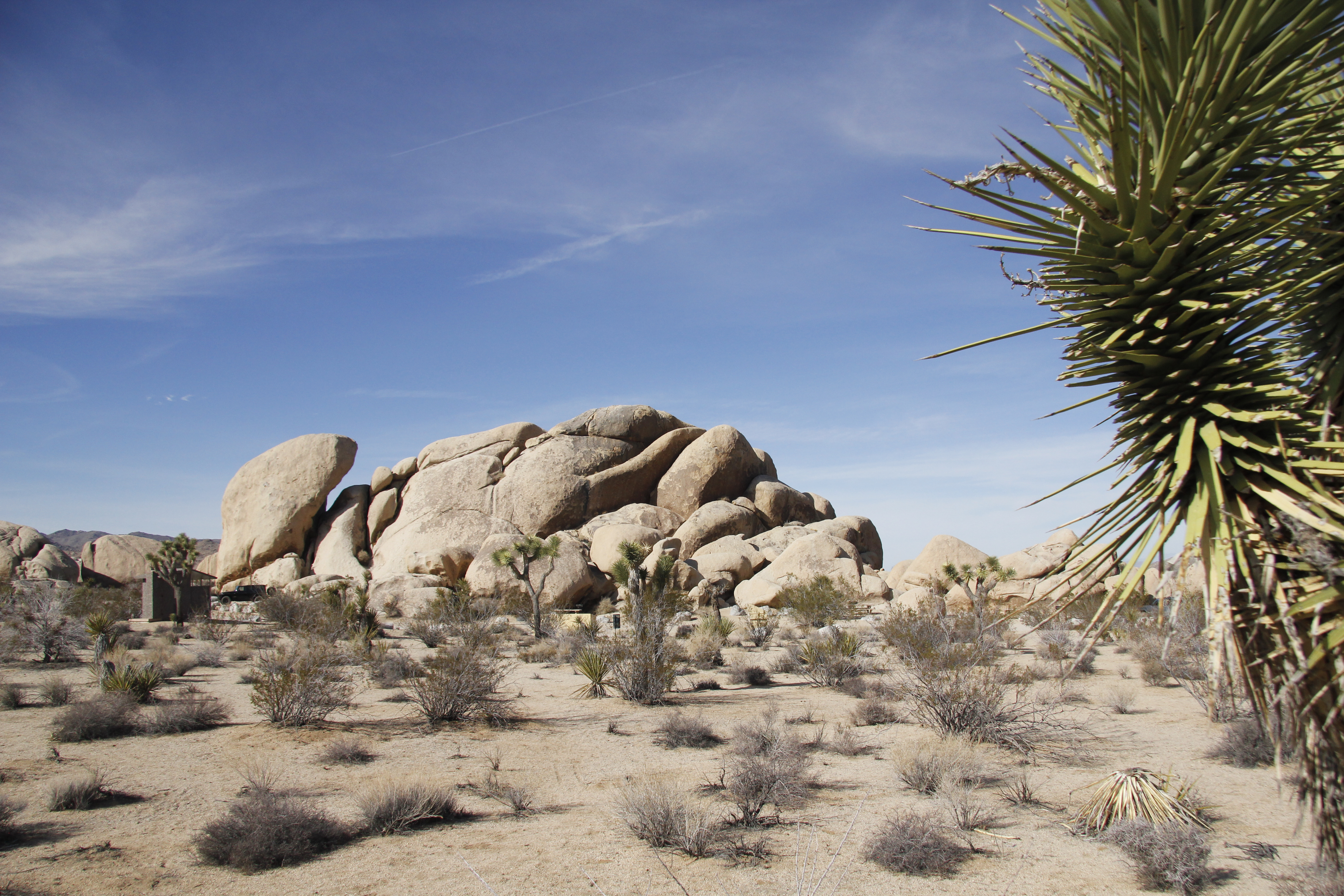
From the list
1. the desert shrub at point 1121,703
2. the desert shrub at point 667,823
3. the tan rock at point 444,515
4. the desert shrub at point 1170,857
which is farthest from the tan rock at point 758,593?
the desert shrub at point 1170,857

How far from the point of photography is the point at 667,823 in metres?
6.32

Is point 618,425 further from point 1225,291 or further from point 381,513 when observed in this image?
point 1225,291

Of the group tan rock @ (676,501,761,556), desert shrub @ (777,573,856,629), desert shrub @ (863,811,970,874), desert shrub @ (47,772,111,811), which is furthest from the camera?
tan rock @ (676,501,761,556)

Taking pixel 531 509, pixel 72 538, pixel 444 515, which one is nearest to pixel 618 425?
pixel 531 509

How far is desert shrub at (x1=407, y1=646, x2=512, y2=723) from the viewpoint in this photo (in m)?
10.8

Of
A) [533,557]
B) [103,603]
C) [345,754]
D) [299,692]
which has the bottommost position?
[345,754]

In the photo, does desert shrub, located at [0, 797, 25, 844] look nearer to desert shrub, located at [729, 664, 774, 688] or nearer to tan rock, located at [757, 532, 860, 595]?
desert shrub, located at [729, 664, 774, 688]

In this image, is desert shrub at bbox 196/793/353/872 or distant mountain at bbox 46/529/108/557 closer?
desert shrub at bbox 196/793/353/872

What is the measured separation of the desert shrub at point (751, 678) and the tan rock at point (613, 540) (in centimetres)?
1628

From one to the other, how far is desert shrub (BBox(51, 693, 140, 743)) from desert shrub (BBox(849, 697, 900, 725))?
389 inches

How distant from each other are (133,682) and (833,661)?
38.6ft

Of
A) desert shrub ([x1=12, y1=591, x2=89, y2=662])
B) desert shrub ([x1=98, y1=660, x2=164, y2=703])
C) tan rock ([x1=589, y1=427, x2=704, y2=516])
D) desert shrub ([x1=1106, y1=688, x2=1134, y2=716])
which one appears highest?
tan rock ([x1=589, y1=427, x2=704, y2=516])

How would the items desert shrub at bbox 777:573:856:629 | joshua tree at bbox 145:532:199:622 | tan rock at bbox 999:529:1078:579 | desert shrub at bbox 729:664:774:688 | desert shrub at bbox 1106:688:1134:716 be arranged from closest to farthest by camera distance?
desert shrub at bbox 1106:688:1134:716, desert shrub at bbox 729:664:774:688, desert shrub at bbox 777:573:856:629, joshua tree at bbox 145:532:199:622, tan rock at bbox 999:529:1078:579

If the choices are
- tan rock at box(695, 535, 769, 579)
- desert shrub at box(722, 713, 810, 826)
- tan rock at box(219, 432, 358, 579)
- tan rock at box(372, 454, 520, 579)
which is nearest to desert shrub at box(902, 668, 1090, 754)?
desert shrub at box(722, 713, 810, 826)
